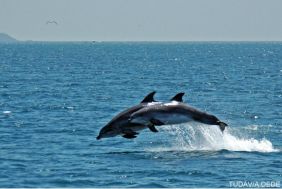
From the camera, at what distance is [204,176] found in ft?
93.8

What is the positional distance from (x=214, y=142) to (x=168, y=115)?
9.92m

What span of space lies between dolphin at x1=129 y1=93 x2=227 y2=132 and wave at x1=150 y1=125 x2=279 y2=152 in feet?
25.9

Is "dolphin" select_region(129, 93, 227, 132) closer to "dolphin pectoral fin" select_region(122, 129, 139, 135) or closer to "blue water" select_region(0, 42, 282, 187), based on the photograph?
"dolphin pectoral fin" select_region(122, 129, 139, 135)

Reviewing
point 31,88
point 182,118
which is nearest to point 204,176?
point 182,118

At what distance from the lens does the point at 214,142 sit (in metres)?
36.8

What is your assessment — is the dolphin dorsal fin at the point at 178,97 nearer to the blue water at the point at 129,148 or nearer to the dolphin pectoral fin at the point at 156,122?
the dolphin pectoral fin at the point at 156,122

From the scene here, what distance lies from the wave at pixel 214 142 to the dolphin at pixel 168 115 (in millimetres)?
7905

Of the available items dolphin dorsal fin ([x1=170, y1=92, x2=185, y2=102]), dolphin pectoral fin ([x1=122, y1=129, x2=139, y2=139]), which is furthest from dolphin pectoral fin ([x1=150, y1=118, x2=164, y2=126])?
dolphin dorsal fin ([x1=170, y1=92, x2=185, y2=102])

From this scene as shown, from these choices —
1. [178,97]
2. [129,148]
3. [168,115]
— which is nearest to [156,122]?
[168,115]

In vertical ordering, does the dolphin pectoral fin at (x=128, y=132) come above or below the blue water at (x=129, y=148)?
above

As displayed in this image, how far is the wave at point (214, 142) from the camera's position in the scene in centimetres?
3578

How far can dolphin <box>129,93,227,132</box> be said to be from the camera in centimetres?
2723

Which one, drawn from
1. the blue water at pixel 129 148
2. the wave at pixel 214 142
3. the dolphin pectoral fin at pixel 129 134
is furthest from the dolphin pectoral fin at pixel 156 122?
the wave at pixel 214 142

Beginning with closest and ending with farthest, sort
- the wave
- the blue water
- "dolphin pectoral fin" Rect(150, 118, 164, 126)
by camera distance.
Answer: "dolphin pectoral fin" Rect(150, 118, 164, 126)
the blue water
the wave
